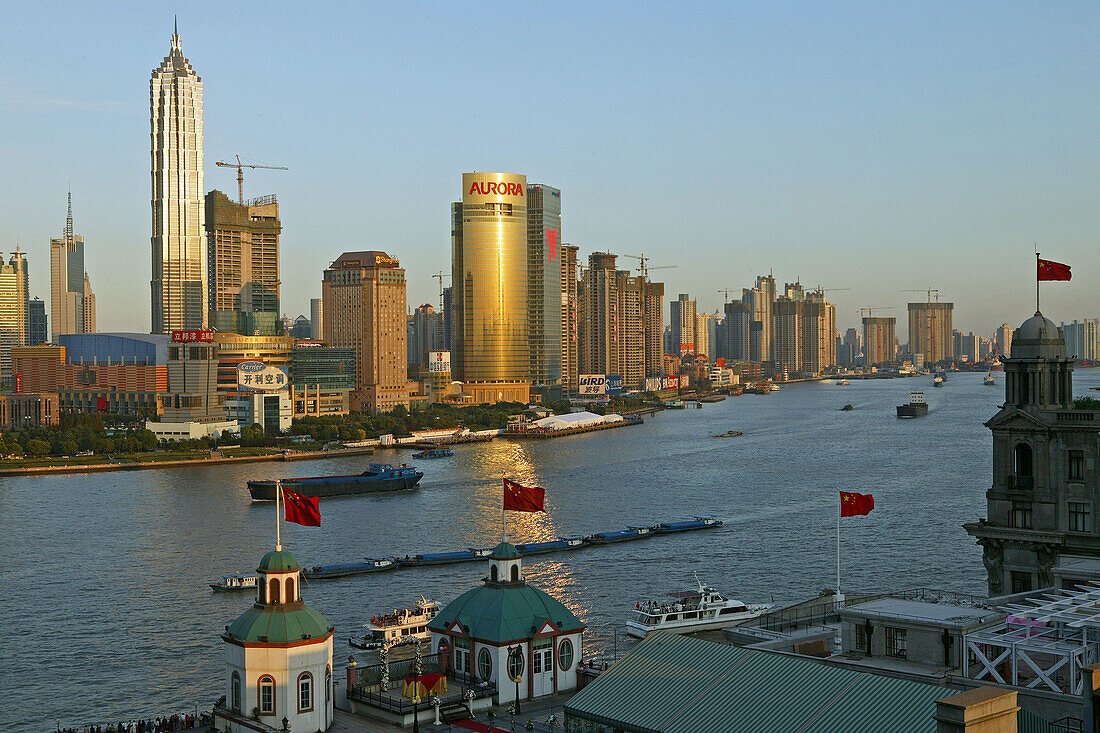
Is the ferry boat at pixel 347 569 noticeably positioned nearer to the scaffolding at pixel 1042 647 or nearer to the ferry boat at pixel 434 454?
the scaffolding at pixel 1042 647

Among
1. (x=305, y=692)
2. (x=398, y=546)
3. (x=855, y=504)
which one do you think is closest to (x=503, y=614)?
(x=305, y=692)

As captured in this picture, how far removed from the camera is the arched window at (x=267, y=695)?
1452 inches

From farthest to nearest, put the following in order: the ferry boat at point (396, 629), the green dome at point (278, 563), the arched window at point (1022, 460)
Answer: the ferry boat at point (396, 629) → the arched window at point (1022, 460) → the green dome at point (278, 563)

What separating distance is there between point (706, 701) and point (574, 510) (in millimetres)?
71131

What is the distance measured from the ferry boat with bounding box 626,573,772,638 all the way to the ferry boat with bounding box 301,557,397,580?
69.1 ft

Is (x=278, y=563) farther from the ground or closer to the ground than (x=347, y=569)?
farther from the ground

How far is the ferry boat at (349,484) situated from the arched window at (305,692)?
→ 7117 centimetres

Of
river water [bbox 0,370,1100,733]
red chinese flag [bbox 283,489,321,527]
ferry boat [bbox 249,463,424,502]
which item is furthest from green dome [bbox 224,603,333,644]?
ferry boat [bbox 249,463,424,502]

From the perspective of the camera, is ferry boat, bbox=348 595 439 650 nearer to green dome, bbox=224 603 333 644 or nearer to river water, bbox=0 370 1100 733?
river water, bbox=0 370 1100 733

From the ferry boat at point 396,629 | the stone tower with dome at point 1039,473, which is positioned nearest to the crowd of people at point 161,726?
the ferry boat at point 396,629

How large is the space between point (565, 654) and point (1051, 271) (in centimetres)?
2221

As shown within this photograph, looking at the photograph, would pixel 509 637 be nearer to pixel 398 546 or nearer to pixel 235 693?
pixel 235 693

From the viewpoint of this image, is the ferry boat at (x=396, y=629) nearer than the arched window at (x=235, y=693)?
No

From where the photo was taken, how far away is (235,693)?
37656 millimetres
